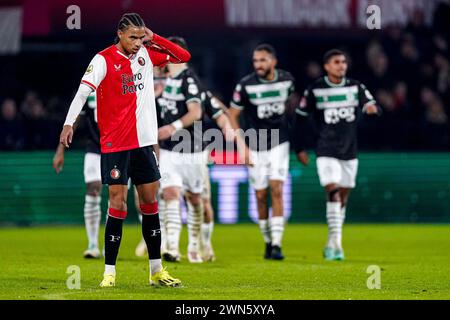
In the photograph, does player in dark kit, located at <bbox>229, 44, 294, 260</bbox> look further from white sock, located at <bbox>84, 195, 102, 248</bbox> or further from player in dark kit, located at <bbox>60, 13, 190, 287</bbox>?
player in dark kit, located at <bbox>60, 13, 190, 287</bbox>

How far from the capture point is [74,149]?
20859mm

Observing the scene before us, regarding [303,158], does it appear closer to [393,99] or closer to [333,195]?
[333,195]

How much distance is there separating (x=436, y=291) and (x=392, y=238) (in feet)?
25.6

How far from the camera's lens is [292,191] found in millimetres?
20719

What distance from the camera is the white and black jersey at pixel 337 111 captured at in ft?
48.0

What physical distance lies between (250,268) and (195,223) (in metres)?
1.45

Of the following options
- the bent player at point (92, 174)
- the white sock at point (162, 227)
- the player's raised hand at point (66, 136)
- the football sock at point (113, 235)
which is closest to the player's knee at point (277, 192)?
the white sock at point (162, 227)

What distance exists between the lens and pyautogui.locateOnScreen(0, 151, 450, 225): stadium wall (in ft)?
66.2

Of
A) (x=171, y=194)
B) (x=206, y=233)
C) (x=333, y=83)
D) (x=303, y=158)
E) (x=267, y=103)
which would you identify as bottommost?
(x=206, y=233)

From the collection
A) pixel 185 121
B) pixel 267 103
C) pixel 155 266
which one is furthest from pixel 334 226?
pixel 155 266

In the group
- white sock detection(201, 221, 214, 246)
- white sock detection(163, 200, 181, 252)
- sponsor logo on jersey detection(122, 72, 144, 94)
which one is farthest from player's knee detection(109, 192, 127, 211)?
white sock detection(201, 221, 214, 246)

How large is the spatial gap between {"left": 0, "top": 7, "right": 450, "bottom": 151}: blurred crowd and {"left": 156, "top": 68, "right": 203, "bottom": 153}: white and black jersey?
7.11 metres

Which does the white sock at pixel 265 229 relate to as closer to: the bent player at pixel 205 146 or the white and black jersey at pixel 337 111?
the bent player at pixel 205 146
